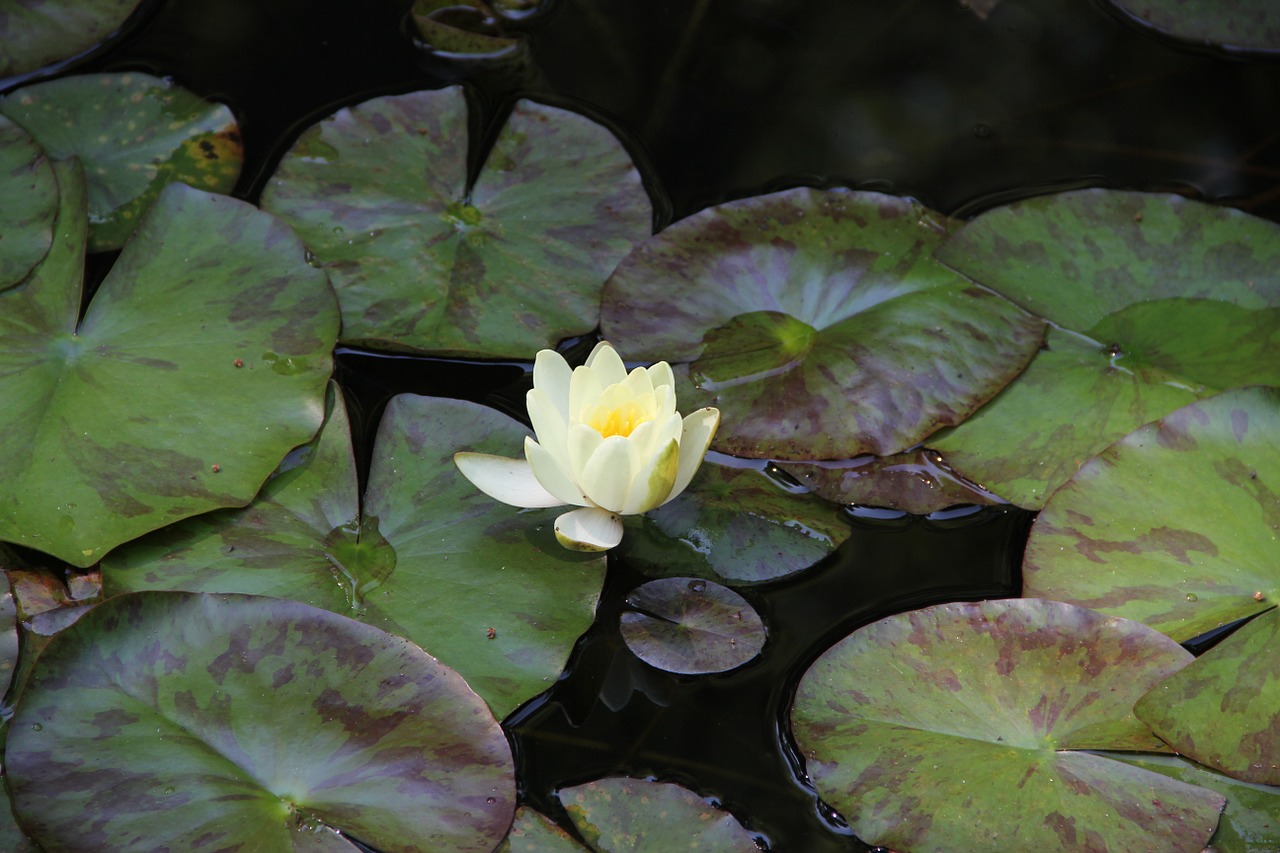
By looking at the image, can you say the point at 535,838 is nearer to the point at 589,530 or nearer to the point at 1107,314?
the point at 589,530

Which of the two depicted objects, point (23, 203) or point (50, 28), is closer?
point (23, 203)

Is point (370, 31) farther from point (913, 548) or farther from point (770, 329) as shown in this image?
point (913, 548)

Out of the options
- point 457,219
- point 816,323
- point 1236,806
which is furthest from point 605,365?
point 1236,806

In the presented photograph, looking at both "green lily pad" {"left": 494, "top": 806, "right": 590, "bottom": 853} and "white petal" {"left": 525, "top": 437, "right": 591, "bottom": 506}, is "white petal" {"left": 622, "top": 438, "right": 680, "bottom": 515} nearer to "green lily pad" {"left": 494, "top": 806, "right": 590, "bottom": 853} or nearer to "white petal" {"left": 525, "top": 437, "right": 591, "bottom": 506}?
"white petal" {"left": 525, "top": 437, "right": 591, "bottom": 506}


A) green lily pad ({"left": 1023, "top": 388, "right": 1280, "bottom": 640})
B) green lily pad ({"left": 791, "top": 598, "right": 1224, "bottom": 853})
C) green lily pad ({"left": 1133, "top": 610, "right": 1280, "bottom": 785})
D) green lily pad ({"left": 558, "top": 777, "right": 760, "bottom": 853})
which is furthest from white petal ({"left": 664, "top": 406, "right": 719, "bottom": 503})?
green lily pad ({"left": 1133, "top": 610, "right": 1280, "bottom": 785})

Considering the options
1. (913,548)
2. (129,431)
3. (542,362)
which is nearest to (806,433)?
(913,548)
